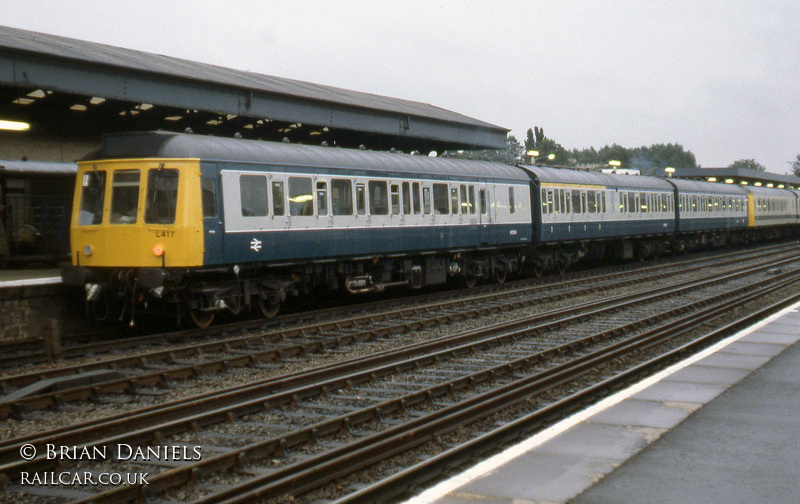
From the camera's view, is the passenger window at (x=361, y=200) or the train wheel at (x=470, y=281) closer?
the passenger window at (x=361, y=200)

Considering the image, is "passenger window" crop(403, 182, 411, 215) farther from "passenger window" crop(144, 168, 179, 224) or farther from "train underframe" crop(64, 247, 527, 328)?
"passenger window" crop(144, 168, 179, 224)

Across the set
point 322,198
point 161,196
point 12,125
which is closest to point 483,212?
point 322,198

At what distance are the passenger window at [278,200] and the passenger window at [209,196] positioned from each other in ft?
5.14

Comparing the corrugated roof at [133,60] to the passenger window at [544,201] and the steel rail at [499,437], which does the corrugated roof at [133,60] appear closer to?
the passenger window at [544,201]

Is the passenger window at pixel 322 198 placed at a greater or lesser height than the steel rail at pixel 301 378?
greater

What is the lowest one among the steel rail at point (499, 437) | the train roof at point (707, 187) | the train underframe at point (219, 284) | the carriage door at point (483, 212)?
the steel rail at point (499, 437)

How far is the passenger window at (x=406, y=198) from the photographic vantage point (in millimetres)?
19406

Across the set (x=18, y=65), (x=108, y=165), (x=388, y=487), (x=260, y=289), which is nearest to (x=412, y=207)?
(x=260, y=289)

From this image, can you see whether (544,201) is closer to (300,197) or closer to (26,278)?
(300,197)

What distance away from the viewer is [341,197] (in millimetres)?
17406

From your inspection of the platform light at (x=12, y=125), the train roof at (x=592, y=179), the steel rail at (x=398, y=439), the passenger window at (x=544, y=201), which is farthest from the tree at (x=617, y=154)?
the steel rail at (x=398, y=439)

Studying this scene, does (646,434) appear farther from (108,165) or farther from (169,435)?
(108,165)

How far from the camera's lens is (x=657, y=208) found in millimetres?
35812

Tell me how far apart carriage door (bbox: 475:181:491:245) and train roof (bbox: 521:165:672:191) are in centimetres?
380
